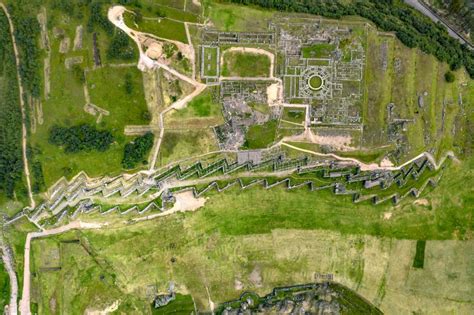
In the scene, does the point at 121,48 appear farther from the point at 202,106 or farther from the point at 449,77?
the point at 449,77

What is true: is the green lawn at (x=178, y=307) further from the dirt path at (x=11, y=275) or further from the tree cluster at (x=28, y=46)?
the tree cluster at (x=28, y=46)

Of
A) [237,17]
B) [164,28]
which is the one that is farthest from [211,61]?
[164,28]

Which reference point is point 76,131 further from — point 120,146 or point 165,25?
point 165,25

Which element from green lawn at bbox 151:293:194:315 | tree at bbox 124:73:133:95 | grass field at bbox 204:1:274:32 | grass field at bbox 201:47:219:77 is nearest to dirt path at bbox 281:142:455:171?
grass field at bbox 201:47:219:77

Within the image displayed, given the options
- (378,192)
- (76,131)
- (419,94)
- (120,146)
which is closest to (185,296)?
(120,146)

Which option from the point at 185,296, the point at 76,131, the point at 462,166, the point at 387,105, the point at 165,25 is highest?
the point at 165,25

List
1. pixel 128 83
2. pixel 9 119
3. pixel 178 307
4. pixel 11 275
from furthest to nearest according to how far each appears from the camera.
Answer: pixel 11 275
pixel 178 307
pixel 9 119
pixel 128 83

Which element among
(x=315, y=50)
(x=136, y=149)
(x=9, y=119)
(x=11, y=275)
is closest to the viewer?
(x=136, y=149)
